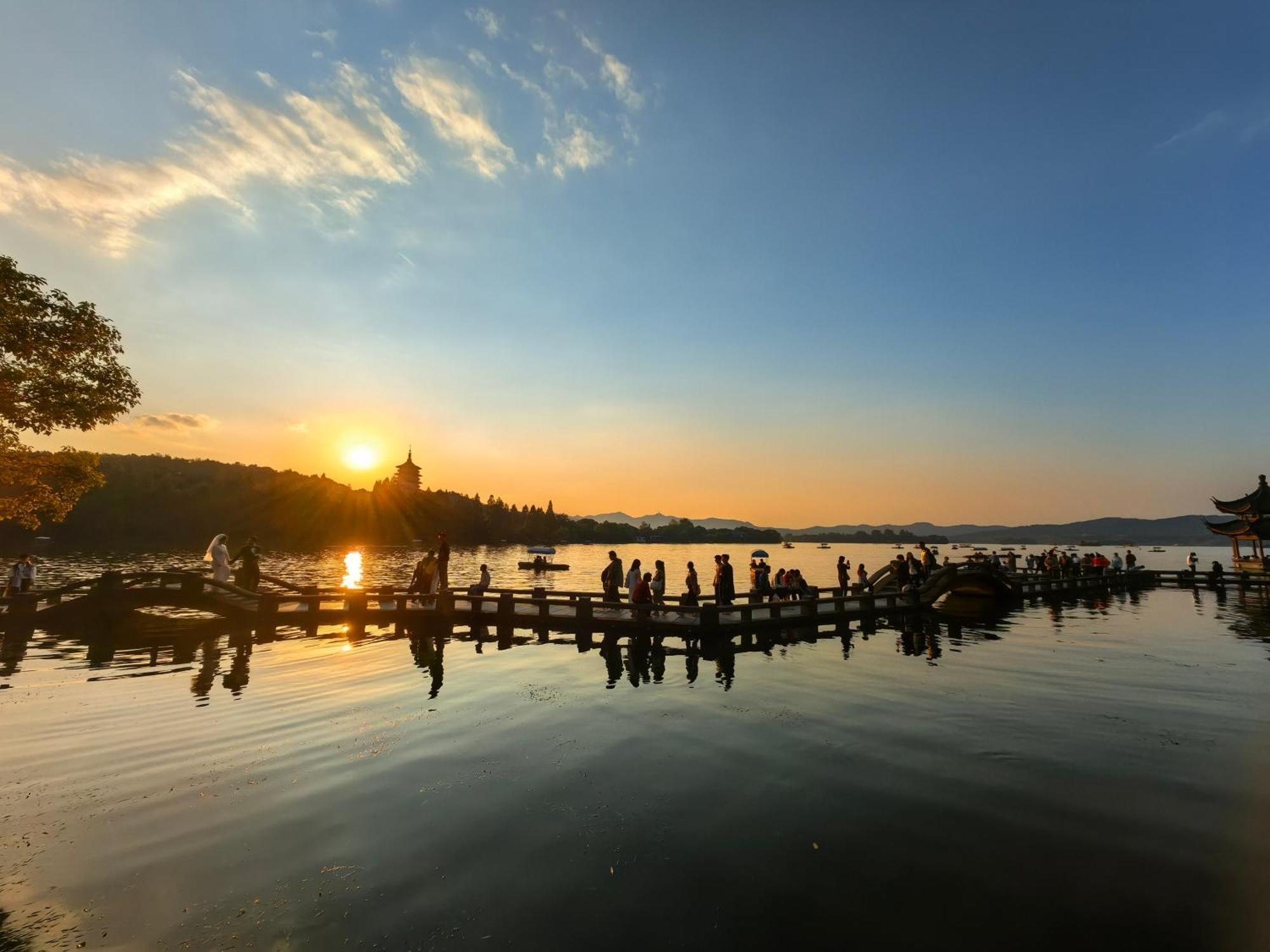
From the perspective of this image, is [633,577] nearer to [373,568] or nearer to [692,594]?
[692,594]

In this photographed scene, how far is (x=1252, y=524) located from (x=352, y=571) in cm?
8239

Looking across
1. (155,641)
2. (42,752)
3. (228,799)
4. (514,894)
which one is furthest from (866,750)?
(155,641)

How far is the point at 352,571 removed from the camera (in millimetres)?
63969

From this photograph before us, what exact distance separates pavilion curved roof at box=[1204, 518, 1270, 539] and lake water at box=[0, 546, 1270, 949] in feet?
130

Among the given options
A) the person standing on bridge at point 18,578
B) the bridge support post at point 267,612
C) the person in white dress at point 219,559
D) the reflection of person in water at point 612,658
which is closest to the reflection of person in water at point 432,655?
the reflection of person in water at point 612,658

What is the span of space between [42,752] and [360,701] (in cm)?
450

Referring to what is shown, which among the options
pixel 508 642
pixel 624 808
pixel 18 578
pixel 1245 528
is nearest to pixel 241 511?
pixel 18 578

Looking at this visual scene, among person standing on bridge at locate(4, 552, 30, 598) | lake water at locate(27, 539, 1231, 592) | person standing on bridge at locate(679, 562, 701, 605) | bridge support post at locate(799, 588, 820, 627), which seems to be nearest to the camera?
person standing on bridge at locate(4, 552, 30, 598)

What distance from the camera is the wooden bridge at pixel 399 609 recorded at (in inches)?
756

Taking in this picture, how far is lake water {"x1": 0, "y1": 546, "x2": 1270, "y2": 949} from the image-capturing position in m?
4.79

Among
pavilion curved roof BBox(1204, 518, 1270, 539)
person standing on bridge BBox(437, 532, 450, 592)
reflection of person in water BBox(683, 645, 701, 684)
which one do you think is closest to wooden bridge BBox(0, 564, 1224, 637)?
person standing on bridge BBox(437, 532, 450, 592)

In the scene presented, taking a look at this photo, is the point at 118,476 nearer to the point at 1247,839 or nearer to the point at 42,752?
the point at 42,752

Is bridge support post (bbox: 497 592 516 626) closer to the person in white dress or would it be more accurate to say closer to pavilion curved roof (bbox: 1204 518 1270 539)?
the person in white dress

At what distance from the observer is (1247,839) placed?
639 cm
